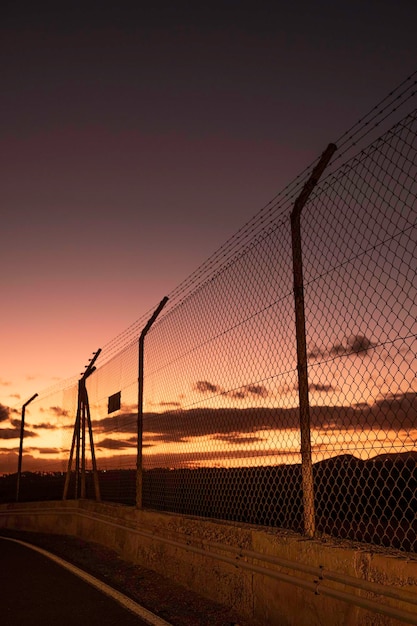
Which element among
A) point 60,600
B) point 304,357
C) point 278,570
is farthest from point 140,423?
point 304,357

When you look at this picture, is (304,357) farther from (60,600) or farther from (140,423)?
(140,423)

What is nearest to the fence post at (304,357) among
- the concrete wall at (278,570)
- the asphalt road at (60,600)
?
the concrete wall at (278,570)

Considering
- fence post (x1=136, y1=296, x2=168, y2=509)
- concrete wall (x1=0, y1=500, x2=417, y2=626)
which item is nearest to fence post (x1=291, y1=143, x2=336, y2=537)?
concrete wall (x1=0, y1=500, x2=417, y2=626)

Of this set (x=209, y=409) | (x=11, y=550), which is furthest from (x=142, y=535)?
(x=11, y=550)

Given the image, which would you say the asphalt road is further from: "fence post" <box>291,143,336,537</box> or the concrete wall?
"fence post" <box>291,143,336,537</box>

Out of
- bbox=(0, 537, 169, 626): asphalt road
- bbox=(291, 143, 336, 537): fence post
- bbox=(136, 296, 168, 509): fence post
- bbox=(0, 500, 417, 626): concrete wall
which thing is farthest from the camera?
bbox=(136, 296, 168, 509): fence post

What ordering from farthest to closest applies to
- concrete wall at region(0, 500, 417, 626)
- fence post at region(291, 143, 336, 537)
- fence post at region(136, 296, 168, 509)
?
fence post at region(136, 296, 168, 509) < fence post at region(291, 143, 336, 537) < concrete wall at region(0, 500, 417, 626)

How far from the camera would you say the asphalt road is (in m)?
5.30

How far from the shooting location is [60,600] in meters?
6.05

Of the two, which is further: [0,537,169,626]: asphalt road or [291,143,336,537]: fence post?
[0,537,169,626]: asphalt road

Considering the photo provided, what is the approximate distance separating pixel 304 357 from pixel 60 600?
11.7 ft

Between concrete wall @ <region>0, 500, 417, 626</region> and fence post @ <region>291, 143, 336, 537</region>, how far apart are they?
10.7 inches

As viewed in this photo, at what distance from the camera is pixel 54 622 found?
522 cm

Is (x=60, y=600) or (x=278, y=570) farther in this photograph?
(x=60, y=600)
